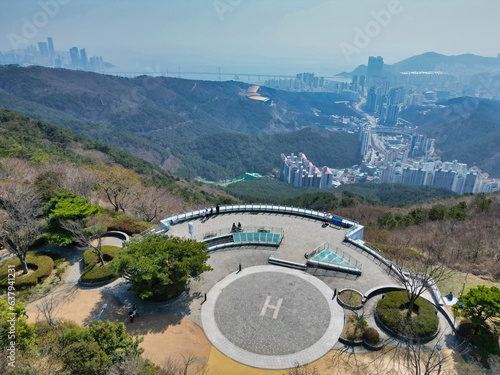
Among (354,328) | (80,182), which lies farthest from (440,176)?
(80,182)

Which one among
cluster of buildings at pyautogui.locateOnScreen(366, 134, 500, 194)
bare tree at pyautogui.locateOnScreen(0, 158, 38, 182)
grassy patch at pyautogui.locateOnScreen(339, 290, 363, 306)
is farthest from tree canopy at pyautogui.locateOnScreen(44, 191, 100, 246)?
cluster of buildings at pyautogui.locateOnScreen(366, 134, 500, 194)

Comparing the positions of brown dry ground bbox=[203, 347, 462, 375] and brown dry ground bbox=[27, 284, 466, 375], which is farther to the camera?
brown dry ground bbox=[27, 284, 466, 375]

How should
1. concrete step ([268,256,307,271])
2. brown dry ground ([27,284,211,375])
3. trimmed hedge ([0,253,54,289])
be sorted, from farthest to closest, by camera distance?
concrete step ([268,256,307,271]) < trimmed hedge ([0,253,54,289]) < brown dry ground ([27,284,211,375])

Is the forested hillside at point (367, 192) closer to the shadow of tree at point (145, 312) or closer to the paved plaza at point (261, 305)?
the paved plaza at point (261, 305)

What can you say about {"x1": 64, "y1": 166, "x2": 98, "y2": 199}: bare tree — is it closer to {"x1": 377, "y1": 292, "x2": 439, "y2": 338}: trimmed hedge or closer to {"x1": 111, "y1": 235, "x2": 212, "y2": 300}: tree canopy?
{"x1": 111, "y1": 235, "x2": 212, "y2": 300}: tree canopy

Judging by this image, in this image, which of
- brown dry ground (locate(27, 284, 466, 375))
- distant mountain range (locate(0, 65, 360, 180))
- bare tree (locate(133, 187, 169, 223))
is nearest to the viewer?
brown dry ground (locate(27, 284, 466, 375))

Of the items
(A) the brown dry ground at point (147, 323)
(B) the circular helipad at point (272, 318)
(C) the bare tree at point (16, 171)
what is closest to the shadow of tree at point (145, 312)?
(A) the brown dry ground at point (147, 323)

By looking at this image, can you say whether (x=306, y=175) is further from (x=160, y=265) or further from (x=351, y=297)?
(x=160, y=265)
